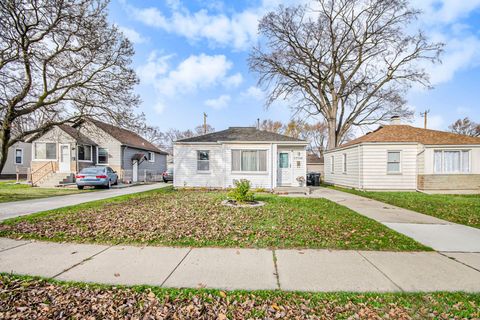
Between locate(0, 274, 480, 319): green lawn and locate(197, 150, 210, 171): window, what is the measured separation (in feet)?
40.3

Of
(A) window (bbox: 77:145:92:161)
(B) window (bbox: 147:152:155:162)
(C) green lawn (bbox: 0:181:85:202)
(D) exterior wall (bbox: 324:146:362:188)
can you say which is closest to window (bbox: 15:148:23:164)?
(A) window (bbox: 77:145:92:161)

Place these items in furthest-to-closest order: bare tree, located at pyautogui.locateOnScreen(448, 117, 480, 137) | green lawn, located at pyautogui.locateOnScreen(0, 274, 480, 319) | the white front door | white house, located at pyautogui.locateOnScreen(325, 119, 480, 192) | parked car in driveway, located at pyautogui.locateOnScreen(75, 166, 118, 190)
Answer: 1. bare tree, located at pyautogui.locateOnScreen(448, 117, 480, 137)
2. the white front door
3. parked car in driveway, located at pyautogui.locateOnScreen(75, 166, 118, 190)
4. white house, located at pyautogui.locateOnScreen(325, 119, 480, 192)
5. green lawn, located at pyautogui.locateOnScreen(0, 274, 480, 319)

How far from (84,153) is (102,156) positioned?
1623 mm

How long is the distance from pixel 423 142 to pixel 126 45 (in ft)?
64.2

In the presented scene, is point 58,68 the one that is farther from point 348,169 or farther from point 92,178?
point 348,169

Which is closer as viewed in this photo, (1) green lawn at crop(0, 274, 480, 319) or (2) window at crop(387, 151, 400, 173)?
(1) green lawn at crop(0, 274, 480, 319)

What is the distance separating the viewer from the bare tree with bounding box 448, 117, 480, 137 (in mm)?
46781

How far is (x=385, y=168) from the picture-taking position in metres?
15.0

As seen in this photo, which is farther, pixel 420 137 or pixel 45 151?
pixel 45 151

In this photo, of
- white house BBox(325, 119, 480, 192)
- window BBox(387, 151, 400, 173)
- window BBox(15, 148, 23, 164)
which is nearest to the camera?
white house BBox(325, 119, 480, 192)

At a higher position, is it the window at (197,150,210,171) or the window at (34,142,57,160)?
the window at (34,142,57,160)

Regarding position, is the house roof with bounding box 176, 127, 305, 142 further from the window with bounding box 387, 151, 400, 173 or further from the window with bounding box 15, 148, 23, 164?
the window with bounding box 15, 148, 23, 164

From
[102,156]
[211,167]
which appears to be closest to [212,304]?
[211,167]

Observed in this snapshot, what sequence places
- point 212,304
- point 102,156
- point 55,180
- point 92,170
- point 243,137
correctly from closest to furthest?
point 212,304 < point 243,137 < point 92,170 < point 55,180 < point 102,156
